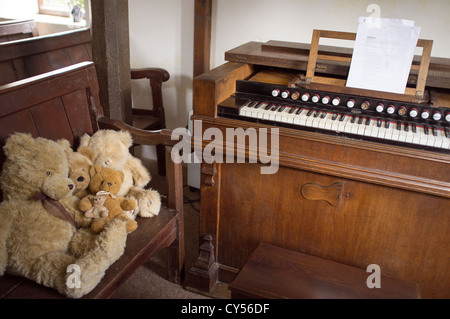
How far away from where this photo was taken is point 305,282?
1.59 metres

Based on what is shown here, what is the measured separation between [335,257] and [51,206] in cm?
118

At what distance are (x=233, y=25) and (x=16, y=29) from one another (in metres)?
1.42

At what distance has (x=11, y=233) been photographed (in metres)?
1.46

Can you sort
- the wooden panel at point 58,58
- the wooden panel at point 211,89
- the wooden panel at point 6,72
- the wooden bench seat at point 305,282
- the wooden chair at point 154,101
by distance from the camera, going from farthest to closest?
the wooden chair at point 154,101
the wooden panel at point 58,58
the wooden panel at point 6,72
the wooden panel at point 211,89
the wooden bench seat at point 305,282

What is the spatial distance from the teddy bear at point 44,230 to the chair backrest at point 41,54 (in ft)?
3.18

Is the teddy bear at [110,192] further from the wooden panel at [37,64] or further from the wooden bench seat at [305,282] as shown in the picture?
the wooden panel at [37,64]

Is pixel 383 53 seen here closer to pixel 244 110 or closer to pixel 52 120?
pixel 244 110

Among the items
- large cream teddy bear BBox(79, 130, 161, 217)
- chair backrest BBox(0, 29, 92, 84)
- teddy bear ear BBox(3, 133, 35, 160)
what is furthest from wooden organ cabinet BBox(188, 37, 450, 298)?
chair backrest BBox(0, 29, 92, 84)

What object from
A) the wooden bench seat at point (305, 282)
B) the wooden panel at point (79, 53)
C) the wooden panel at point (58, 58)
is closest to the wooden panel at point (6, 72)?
the wooden panel at point (58, 58)

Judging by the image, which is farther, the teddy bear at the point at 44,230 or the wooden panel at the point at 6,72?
the wooden panel at the point at 6,72

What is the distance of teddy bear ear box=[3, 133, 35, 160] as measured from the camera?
1460 mm

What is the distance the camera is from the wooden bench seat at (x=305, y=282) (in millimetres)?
1531

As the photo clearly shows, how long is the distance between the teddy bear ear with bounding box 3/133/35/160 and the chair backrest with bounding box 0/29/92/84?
960 mm

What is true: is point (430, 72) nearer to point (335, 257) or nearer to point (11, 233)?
point (335, 257)
